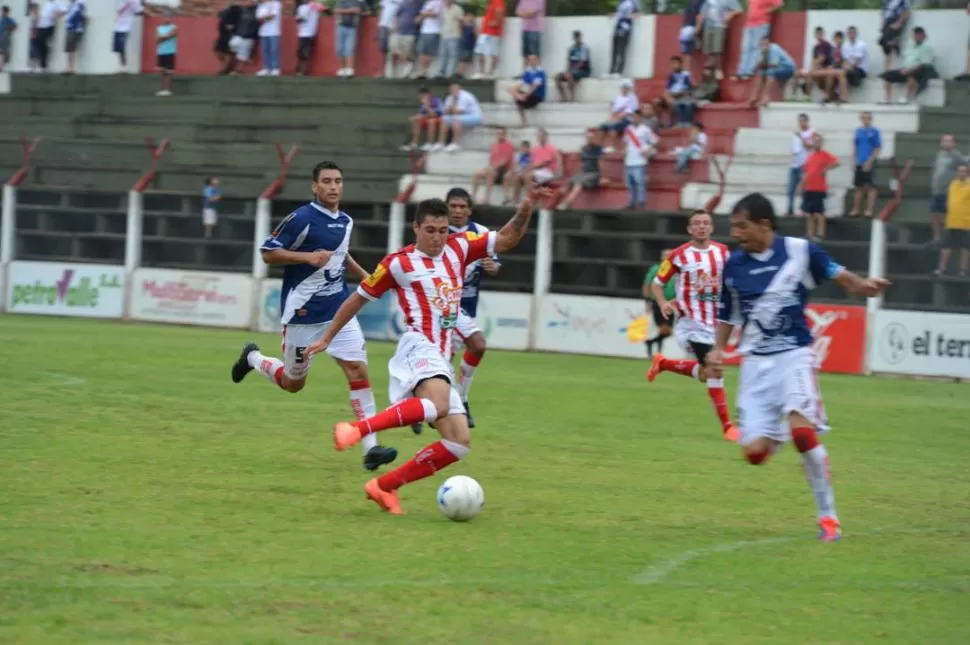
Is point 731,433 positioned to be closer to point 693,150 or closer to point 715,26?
point 693,150

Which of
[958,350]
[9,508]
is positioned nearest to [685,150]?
[958,350]

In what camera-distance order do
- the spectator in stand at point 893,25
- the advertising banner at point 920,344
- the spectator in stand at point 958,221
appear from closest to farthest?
1. the advertising banner at point 920,344
2. the spectator in stand at point 958,221
3. the spectator in stand at point 893,25

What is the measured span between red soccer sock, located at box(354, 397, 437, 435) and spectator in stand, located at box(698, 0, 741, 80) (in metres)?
21.8

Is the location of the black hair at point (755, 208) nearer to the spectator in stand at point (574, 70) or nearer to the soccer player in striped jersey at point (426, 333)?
the soccer player in striped jersey at point (426, 333)

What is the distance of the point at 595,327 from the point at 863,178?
17.4ft

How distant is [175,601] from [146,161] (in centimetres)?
2705

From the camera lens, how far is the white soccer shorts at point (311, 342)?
11.3 m

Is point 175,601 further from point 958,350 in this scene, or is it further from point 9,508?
point 958,350

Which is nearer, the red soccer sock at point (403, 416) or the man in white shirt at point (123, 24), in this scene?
the red soccer sock at point (403, 416)

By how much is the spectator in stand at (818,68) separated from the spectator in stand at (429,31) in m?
8.26

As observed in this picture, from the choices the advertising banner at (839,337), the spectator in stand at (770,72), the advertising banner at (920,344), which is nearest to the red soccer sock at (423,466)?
the advertising banner at (839,337)

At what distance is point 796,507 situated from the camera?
9805 millimetres

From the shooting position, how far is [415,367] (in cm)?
909

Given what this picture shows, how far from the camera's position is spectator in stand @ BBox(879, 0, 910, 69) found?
2725 cm
